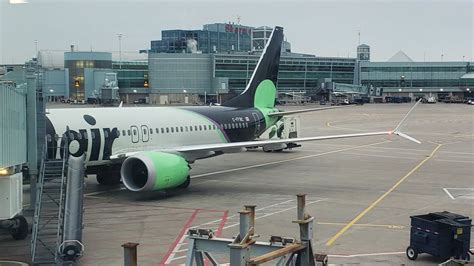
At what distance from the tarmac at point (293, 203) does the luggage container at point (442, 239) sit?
0.39 meters

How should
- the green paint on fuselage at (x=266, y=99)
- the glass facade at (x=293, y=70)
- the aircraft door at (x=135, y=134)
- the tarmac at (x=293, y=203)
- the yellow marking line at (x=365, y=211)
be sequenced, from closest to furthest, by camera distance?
the tarmac at (x=293, y=203)
the yellow marking line at (x=365, y=211)
the aircraft door at (x=135, y=134)
the green paint on fuselage at (x=266, y=99)
the glass facade at (x=293, y=70)

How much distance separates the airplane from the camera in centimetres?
2414

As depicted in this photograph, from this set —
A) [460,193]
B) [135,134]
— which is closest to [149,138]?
[135,134]

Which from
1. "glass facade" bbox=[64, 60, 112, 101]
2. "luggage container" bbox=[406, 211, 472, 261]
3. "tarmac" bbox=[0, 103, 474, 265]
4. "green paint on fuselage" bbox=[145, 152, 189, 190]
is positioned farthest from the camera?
"glass facade" bbox=[64, 60, 112, 101]

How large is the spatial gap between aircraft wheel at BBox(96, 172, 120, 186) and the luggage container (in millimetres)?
16166

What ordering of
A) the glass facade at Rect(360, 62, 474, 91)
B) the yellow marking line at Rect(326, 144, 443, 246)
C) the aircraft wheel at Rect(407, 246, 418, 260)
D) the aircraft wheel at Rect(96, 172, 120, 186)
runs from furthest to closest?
the glass facade at Rect(360, 62, 474, 91)
the aircraft wheel at Rect(96, 172, 120, 186)
the yellow marking line at Rect(326, 144, 443, 246)
the aircraft wheel at Rect(407, 246, 418, 260)

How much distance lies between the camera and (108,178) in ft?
92.7

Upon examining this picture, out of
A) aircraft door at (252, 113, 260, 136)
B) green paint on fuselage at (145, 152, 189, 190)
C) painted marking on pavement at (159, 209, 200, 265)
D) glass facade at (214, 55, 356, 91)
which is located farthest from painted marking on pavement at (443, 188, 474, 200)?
glass facade at (214, 55, 356, 91)

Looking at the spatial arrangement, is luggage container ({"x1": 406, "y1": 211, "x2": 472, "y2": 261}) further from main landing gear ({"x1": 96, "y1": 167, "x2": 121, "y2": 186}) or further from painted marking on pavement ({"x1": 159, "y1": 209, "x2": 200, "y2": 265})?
main landing gear ({"x1": 96, "y1": 167, "x2": 121, "y2": 186})

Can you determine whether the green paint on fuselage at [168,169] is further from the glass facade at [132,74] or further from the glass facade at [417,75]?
the glass facade at [417,75]

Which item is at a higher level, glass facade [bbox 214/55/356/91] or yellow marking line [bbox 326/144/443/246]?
glass facade [bbox 214/55/356/91]

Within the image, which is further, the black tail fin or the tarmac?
the black tail fin

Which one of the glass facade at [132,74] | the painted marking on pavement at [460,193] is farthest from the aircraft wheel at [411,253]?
the glass facade at [132,74]

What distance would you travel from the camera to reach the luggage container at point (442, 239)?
15.7 m
